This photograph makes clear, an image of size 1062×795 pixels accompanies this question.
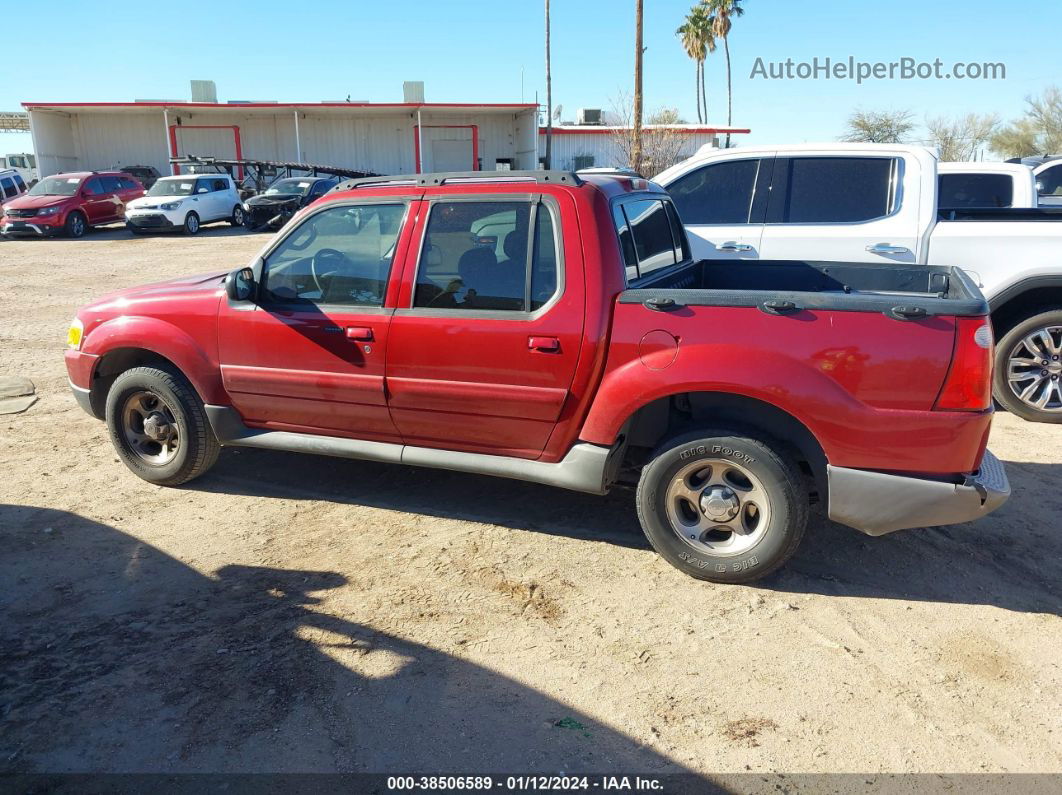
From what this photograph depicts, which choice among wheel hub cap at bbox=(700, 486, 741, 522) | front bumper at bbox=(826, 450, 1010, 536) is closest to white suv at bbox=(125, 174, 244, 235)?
wheel hub cap at bbox=(700, 486, 741, 522)

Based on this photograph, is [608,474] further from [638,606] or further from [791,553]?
[791,553]

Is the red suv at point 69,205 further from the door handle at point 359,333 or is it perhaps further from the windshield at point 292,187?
the door handle at point 359,333

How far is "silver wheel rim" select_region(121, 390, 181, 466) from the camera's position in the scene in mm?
5188

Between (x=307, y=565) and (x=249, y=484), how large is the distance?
1346 mm

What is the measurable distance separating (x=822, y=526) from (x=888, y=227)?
294cm

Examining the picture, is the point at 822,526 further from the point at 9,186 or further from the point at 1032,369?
the point at 9,186

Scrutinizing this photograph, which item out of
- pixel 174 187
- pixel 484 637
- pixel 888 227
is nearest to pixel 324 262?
pixel 484 637

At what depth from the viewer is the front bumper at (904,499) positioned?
356 centimetres

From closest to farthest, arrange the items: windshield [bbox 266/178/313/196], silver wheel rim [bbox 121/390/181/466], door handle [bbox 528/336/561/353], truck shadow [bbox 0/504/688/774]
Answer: truck shadow [bbox 0/504/688/774] → door handle [bbox 528/336/561/353] → silver wheel rim [bbox 121/390/181/466] → windshield [bbox 266/178/313/196]

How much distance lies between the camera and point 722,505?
389 centimetres

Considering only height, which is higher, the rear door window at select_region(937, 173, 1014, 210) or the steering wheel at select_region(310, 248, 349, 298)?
the rear door window at select_region(937, 173, 1014, 210)

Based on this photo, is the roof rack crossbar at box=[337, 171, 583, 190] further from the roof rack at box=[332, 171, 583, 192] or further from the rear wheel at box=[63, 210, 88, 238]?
the rear wheel at box=[63, 210, 88, 238]

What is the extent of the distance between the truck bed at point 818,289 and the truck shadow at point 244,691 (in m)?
1.85

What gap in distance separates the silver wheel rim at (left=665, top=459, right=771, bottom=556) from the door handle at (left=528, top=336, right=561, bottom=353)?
83 centimetres
